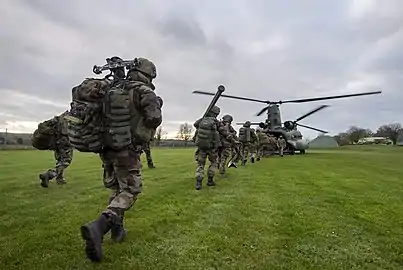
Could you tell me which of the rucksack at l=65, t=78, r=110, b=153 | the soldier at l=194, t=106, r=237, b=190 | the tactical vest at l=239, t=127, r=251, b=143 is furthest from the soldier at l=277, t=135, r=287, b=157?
the rucksack at l=65, t=78, r=110, b=153

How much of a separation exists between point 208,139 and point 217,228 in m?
4.44

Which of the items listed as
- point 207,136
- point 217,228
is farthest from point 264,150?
point 217,228

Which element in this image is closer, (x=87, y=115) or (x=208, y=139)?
(x=87, y=115)

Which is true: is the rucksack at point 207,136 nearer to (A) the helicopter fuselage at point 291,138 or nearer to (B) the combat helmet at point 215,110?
(B) the combat helmet at point 215,110

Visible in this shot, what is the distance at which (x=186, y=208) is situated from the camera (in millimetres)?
8094

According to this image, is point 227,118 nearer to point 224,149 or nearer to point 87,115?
point 224,149

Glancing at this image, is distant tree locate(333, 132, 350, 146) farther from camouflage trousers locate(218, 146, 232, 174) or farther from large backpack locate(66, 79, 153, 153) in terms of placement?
large backpack locate(66, 79, 153, 153)

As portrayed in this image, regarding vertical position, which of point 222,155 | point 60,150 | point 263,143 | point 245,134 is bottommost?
point 222,155

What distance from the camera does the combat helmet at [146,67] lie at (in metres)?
5.55

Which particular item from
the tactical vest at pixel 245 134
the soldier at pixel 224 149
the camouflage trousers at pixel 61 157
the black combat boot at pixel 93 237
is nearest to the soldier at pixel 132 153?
the black combat boot at pixel 93 237

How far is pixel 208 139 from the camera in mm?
10641

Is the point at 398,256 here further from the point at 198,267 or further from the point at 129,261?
the point at 129,261

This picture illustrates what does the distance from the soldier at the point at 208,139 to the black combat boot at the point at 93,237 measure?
20.3ft

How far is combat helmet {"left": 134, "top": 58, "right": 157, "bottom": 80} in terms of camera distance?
555 cm
